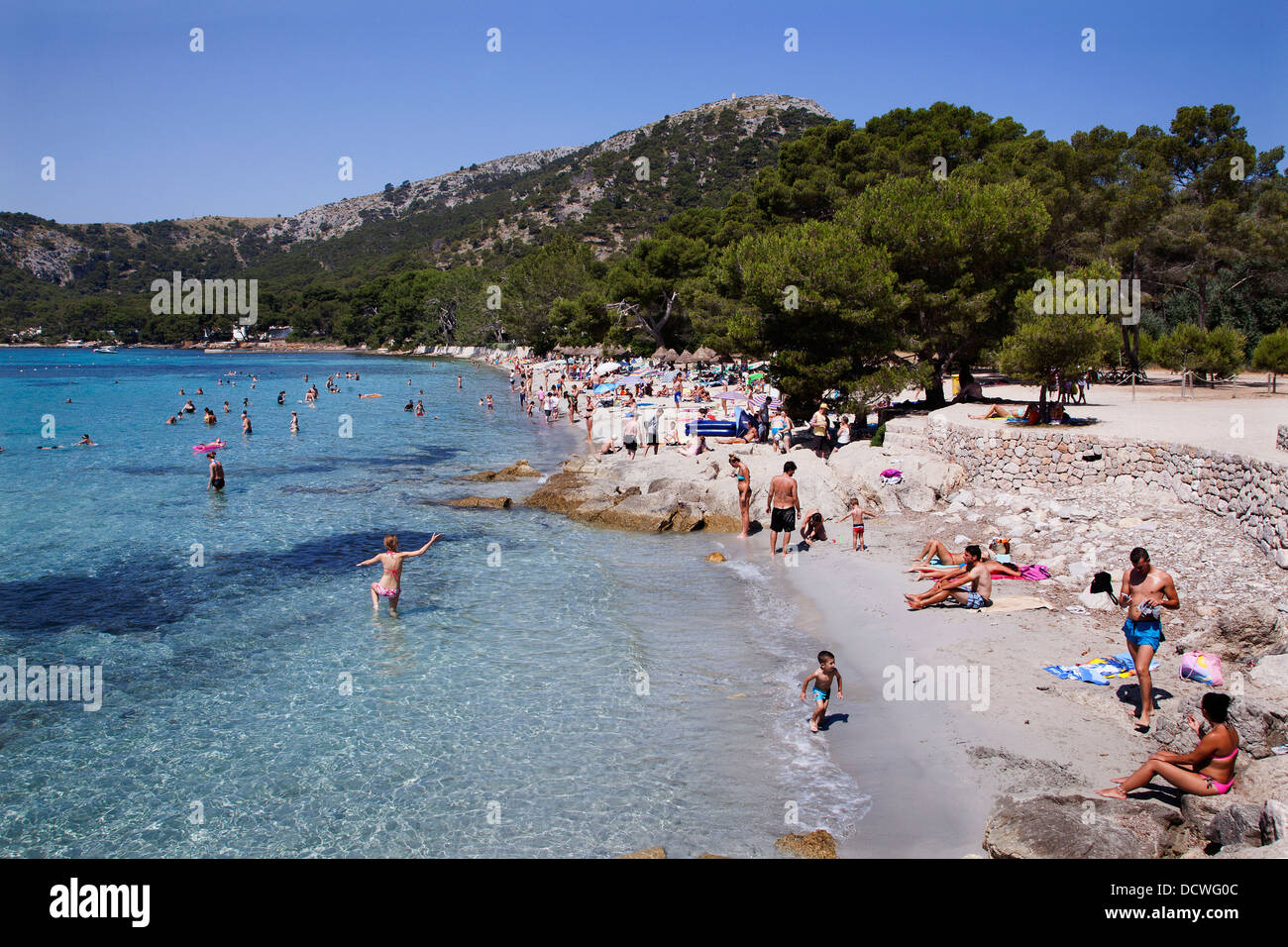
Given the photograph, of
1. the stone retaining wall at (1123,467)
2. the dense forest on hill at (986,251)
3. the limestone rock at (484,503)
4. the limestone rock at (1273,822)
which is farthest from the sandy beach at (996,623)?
the dense forest on hill at (986,251)

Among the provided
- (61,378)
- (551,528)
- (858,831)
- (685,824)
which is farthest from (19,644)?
(61,378)

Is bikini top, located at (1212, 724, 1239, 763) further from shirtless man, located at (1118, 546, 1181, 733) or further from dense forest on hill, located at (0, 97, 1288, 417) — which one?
dense forest on hill, located at (0, 97, 1288, 417)

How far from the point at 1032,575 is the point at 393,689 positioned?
31.5 feet

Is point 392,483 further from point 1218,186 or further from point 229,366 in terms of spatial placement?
point 229,366

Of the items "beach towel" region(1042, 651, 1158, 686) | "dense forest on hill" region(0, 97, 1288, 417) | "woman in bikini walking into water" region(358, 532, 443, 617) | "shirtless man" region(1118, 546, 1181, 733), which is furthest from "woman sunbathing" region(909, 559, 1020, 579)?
"woman in bikini walking into water" region(358, 532, 443, 617)

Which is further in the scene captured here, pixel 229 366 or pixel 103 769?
pixel 229 366

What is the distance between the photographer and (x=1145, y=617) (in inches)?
326

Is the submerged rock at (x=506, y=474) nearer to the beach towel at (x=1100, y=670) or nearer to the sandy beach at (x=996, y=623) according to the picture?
the sandy beach at (x=996, y=623)

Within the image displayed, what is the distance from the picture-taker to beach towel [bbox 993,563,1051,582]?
12.7 metres

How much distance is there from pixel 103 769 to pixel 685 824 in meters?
6.28

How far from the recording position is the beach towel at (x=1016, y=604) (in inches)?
457

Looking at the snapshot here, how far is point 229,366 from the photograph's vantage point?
94.4m

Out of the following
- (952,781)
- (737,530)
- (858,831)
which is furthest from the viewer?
(737,530)

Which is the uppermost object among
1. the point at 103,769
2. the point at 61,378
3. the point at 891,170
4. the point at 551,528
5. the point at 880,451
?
the point at 891,170
